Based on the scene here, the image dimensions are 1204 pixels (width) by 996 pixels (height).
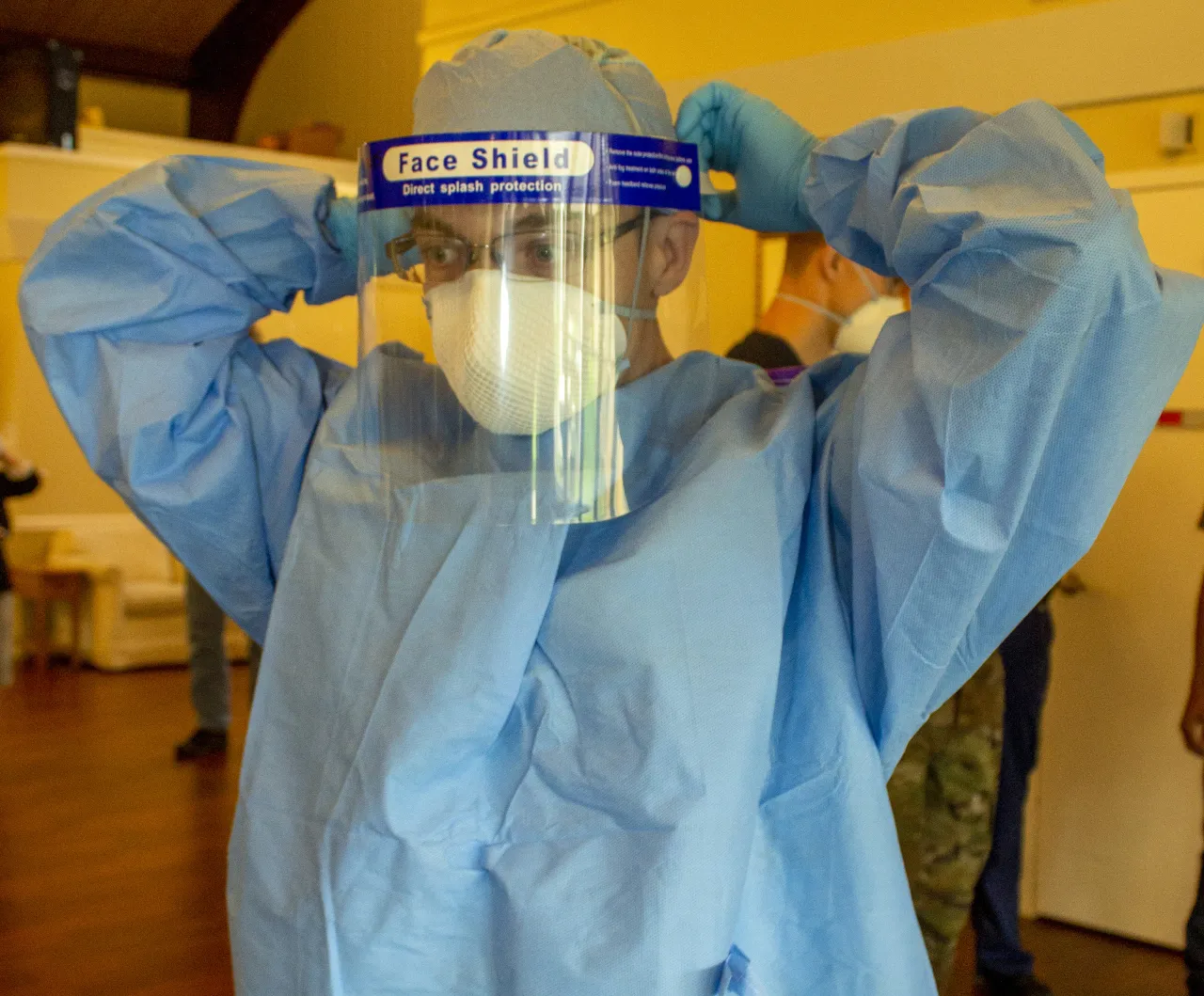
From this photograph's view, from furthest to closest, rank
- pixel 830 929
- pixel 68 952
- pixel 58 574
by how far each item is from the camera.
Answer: pixel 58 574
pixel 68 952
pixel 830 929

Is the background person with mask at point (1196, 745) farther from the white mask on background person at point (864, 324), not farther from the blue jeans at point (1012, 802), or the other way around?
the white mask on background person at point (864, 324)

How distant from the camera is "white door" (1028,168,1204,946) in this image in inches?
116

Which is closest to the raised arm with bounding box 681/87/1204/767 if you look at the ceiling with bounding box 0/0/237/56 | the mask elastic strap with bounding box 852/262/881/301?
the mask elastic strap with bounding box 852/262/881/301

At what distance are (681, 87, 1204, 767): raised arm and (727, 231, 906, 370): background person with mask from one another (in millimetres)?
1347

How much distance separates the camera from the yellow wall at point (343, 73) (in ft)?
24.6

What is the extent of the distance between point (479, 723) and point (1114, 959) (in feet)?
8.17

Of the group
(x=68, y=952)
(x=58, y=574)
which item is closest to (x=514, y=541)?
(x=68, y=952)

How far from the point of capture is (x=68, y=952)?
2979 millimetres

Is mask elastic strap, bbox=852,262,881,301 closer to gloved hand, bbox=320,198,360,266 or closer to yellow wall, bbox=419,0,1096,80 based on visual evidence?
yellow wall, bbox=419,0,1096,80

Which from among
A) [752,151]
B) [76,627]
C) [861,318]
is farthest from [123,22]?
[752,151]

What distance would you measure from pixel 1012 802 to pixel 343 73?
6600mm

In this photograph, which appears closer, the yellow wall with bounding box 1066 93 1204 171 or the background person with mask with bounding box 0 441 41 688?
the yellow wall with bounding box 1066 93 1204 171

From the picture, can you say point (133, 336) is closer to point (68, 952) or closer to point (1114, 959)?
point (68, 952)

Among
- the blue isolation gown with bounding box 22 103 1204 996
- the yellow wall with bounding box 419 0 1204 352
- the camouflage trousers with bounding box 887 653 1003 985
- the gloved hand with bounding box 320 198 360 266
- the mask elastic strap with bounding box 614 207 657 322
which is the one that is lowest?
the camouflage trousers with bounding box 887 653 1003 985
